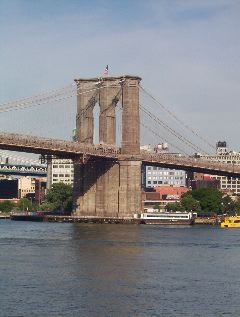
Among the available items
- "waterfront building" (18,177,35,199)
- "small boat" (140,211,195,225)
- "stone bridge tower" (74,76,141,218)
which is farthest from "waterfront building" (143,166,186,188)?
"stone bridge tower" (74,76,141,218)

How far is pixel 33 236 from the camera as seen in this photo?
48.9 m

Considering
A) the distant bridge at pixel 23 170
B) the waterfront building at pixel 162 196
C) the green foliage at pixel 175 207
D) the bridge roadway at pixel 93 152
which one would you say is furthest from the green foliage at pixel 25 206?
the bridge roadway at pixel 93 152

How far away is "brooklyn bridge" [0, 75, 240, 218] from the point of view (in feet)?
217

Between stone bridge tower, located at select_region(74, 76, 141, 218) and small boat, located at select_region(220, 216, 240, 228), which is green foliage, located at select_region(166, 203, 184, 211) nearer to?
small boat, located at select_region(220, 216, 240, 228)

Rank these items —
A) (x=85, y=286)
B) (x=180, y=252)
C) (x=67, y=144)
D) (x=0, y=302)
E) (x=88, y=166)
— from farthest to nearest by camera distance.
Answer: (x=88, y=166)
(x=67, y=144)
(x=180, y=252)
(x=85, y=286)
(x=0, y=302)

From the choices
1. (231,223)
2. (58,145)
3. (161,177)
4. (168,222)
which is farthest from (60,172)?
(58,145)

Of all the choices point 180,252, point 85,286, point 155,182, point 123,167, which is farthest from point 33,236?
point 155,182

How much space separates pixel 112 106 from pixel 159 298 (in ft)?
149

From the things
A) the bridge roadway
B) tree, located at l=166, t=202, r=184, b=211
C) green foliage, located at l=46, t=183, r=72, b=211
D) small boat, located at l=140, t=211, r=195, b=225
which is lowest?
small boat, located at l=140, t=211, r=195, b=225

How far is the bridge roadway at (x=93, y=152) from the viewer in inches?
2359

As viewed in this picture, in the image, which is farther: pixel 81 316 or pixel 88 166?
pixel 88 166

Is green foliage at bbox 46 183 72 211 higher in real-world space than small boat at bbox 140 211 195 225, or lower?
higher

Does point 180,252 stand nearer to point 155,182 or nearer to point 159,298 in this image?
point 159,298

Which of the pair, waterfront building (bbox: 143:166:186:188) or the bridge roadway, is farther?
waterfront building (bbox: 143:166:186:188)
